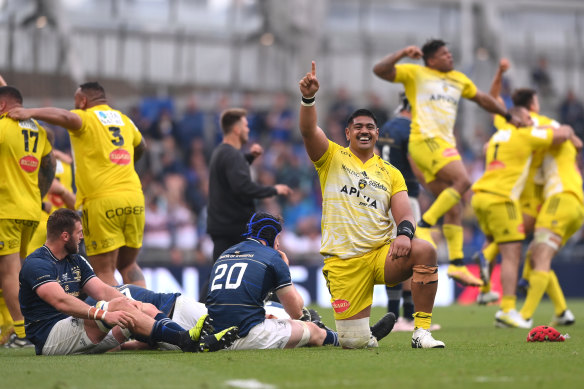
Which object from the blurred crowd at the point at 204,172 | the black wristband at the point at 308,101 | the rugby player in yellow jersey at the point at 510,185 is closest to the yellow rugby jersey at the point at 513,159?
the rugby player in yellow jersey at the point at 510,185

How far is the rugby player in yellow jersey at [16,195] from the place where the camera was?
944 cm

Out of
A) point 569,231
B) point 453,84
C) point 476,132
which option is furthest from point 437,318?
point 476,132

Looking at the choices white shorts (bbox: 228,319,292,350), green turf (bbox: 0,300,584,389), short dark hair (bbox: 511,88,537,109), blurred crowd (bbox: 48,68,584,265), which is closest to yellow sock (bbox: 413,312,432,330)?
green turf (bbox: 0,300,584,389)

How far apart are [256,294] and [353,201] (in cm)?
116

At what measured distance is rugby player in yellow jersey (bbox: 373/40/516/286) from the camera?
10.9 m

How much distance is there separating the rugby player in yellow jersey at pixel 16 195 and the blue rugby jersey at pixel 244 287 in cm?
241

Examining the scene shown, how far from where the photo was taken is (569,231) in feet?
38.9

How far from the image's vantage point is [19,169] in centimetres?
959

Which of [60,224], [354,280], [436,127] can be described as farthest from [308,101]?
[436,127]

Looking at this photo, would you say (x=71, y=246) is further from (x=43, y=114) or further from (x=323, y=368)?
(x=323, y=368)

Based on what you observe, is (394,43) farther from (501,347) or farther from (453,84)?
(501,347)

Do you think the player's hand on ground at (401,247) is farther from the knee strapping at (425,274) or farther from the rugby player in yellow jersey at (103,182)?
the rugby player in yellow jersey at (103,182)

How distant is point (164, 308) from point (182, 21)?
61.7ft

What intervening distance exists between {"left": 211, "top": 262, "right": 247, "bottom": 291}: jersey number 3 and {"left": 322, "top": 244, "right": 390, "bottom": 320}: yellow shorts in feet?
2.58
